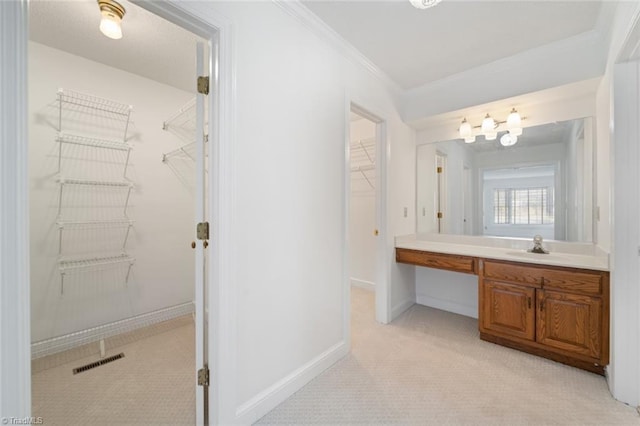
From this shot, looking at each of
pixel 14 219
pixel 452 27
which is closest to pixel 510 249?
pixel 452 27

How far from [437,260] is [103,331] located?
324 centimetres

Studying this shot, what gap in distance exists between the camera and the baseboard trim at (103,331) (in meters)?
2.19

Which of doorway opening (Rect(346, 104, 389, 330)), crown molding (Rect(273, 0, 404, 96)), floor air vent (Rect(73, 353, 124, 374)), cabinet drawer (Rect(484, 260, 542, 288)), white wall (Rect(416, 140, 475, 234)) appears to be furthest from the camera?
doorway opening (Rect(346, 104, 389, 330))

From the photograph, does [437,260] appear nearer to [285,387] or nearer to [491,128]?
[491,128]

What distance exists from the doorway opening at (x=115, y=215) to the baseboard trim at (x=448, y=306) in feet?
8.41

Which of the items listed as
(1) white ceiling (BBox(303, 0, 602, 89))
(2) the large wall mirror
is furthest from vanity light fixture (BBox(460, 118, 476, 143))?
(1) white ceiling (BBox(303, 0, 602, 89))

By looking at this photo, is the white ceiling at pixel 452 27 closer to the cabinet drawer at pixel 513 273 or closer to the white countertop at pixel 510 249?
the white countertop at pixel 510 249

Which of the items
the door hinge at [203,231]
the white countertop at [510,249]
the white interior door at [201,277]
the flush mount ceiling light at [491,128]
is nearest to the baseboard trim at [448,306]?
the white countertop at [510,249]

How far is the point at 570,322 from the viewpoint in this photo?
6.55ft

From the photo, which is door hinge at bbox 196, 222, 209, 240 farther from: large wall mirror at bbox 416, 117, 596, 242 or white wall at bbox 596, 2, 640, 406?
large wall mirror at bbox 416, 117, 596, 242

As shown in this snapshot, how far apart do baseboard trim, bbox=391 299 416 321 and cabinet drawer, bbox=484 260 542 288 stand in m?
0.99

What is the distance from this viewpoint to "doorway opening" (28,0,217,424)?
5.60 feet

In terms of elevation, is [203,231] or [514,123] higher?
[514,123]

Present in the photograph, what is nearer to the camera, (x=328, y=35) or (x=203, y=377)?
(x=203, y=377)
